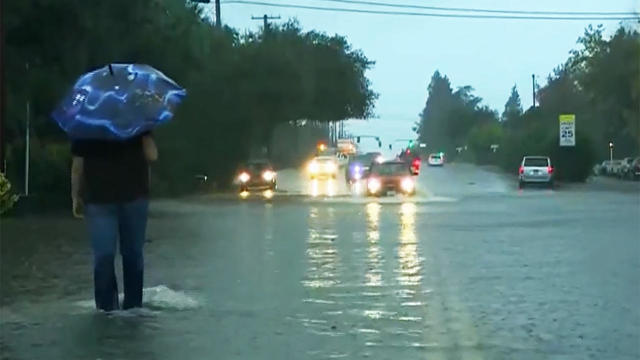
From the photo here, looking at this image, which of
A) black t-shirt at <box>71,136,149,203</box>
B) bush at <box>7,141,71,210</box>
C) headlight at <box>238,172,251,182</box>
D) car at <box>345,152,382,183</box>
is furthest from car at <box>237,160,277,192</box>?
black t-shirt at <box>71,136,149,203</box>

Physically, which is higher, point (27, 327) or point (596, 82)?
point (596, 82)

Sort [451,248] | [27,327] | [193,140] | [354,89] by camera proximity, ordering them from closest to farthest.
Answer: [27,327], [451,248], [193,140], [354,89]

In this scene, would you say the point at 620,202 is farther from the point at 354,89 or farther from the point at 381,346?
the point at 354,89

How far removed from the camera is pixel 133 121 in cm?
961

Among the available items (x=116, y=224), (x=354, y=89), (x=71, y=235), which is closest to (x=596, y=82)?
(x=354, y=89)

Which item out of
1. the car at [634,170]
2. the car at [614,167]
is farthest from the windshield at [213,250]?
the car at [614,167]

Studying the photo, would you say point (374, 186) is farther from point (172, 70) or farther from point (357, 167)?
point (357, 167)

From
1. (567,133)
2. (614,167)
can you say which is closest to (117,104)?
(567,133)

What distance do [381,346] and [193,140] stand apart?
3981 cm

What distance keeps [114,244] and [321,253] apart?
6.44m

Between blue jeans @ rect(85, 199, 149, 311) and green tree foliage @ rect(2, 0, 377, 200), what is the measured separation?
17.4 meters

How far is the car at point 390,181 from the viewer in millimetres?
39594

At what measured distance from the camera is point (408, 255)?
1551 centimetres

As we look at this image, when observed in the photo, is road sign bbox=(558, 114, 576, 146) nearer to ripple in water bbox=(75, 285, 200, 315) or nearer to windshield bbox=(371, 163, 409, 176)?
windshield bbox=(371, 163, 409, 176)
